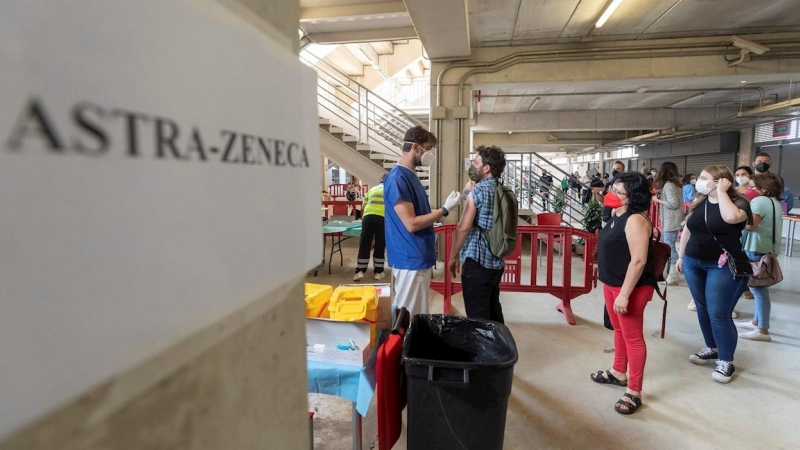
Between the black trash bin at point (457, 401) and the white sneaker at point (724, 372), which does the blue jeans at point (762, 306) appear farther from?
the black trash bin at point (457, 401)

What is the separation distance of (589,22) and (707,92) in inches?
208

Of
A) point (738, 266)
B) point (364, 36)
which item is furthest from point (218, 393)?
point (364, 36)

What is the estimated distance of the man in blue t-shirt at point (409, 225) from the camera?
2438mm

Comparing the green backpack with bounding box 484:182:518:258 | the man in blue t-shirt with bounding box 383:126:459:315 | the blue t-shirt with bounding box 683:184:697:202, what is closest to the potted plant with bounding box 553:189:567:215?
the blue t-shirt with bounding box 683:184:697:202

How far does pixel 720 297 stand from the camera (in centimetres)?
284

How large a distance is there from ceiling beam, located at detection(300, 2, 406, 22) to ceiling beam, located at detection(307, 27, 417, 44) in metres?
1.02

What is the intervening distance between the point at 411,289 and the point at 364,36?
5.76 m

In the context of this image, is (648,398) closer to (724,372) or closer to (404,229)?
(724,372)

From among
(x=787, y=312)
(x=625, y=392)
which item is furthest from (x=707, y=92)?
(x=625, y=392)

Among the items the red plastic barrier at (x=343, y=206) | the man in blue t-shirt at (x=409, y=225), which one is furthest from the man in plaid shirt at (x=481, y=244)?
the red plastic barrier at (x=343, y=206)

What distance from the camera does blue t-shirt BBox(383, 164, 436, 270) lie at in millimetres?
2455

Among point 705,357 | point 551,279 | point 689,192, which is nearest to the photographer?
point 705,357

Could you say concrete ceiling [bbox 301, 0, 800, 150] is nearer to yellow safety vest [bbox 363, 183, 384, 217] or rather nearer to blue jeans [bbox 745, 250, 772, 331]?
yellow safety vest [bbox 363, 183, 384, 217]

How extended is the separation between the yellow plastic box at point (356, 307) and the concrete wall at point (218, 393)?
3.72 ft
